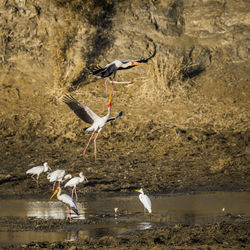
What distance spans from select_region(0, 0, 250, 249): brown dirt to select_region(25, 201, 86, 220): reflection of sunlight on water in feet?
3.16

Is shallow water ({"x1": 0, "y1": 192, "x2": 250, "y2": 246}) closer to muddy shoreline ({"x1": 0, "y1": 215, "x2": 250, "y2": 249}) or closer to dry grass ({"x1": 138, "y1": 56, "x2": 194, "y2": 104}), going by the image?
muddy shoreline ({"x1": 0, "y1": 215, "x2": 250, "y2": 249})

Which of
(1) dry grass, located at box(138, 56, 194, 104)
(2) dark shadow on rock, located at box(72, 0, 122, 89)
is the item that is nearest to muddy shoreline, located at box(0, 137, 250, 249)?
(1) dry grass, located at box(138, 56, 194, 104)

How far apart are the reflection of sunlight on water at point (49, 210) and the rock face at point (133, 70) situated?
375cm

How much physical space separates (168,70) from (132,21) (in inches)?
95.8

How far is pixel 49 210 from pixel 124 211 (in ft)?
4.08

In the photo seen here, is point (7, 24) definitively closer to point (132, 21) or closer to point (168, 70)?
point (132, 21)

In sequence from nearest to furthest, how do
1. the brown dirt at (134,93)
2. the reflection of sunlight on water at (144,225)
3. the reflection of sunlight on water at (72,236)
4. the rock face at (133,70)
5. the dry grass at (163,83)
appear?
1. the reflection of sunlight on water at (72,236)
2. the reflection of sunlight on water at (144,225)
3. the brown dirt at (134,93)
4. the rock face at (133,70)
5. the dry grass at (163,83)

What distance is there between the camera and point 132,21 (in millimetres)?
18031

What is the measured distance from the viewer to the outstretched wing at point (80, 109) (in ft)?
38.0

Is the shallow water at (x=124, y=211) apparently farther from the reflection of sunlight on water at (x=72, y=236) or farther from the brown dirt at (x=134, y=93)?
the brown dirt at (x=134, y=93)

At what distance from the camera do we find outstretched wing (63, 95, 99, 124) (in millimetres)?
11570

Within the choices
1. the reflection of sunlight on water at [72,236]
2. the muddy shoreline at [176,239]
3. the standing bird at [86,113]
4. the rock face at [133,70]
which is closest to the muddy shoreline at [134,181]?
the muddy shoreline at [176,239]

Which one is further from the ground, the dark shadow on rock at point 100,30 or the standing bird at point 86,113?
the dark shadow on rock at point 100,30

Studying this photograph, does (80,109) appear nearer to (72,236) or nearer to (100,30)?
(72,236)
